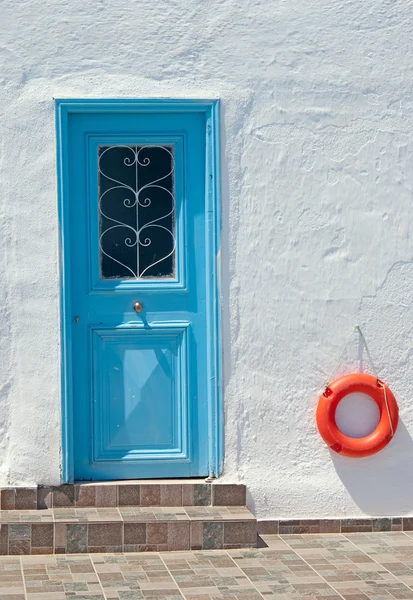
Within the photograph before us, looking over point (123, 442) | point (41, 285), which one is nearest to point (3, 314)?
point (41, 285)

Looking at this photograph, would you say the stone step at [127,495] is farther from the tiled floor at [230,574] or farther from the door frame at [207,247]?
the tiled floor at [230,574]

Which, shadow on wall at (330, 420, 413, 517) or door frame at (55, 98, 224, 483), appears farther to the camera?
shadow on wall at (330, 420, 413, 517)

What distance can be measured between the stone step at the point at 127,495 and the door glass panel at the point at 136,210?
1197mm

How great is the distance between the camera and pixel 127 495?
6023 mm

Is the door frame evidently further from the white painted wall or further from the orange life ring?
the orange life ring

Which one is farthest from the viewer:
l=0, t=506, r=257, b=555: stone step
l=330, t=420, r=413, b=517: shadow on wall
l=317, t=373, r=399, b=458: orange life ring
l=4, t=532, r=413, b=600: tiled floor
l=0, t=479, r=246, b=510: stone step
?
l=330, t=420, r=413, b=517: shadow on wall

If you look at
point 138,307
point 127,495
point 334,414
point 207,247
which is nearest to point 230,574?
point 127,495

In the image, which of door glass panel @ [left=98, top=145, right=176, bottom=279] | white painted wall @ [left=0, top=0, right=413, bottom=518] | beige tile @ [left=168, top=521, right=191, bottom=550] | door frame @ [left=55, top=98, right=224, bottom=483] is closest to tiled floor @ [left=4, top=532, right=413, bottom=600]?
beige tile @ [left=168, top=521, right=191, bottom=550]

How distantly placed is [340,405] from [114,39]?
2.47 m

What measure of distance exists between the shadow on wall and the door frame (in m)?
0.77

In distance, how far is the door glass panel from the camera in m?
6.17

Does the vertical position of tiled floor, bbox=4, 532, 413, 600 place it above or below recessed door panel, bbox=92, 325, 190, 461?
below

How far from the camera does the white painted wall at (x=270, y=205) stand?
601 cm

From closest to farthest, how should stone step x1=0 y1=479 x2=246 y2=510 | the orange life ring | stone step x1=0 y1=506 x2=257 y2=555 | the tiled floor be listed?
the tiled floor, stone step x1=0 y1=506 x2=257 y2=555, stone step x1=0 y1=479 x2=246 y2=510, the orange life ring
